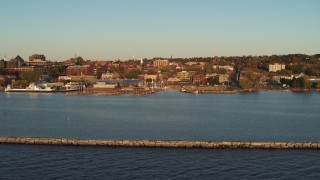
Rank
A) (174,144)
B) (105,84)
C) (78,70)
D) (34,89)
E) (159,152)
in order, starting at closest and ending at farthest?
(159,152), (174,144), (34,89), (105,84), (78,70)

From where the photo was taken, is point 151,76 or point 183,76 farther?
point 183,76

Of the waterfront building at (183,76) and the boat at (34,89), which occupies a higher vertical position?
the waterfront building at (183,76)

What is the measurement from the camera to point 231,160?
7.81 m

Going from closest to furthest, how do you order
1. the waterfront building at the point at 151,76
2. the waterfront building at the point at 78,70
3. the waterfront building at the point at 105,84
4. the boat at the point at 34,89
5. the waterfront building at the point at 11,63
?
the boat at the point at 34,89, the waterfront building at the point at 105,84, the waterfront building at the point at 151,76, the waterfront building at the point at 78,70, the waterfront building at the point at 11,63

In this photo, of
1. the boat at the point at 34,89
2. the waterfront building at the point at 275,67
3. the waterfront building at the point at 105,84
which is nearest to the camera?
the boat at the point at 34,89

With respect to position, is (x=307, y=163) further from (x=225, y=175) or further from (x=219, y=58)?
(x=219, y=58)

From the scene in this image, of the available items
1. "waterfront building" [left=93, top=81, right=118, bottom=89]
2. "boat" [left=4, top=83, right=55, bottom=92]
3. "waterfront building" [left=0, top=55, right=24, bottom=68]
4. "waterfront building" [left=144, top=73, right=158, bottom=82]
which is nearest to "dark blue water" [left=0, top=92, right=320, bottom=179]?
"boat" [left=4, top=83, right=55, bottom=92]

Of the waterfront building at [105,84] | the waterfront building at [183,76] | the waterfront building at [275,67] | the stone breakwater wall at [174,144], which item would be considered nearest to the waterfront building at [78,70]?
the waterfront building at [183,76]

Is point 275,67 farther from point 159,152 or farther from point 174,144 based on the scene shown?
point 159,152

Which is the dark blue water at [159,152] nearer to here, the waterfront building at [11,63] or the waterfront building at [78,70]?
the waterfront building at [78,70]

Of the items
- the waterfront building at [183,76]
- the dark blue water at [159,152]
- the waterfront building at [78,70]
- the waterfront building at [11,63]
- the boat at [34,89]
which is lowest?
the dark blue water at [159,152]

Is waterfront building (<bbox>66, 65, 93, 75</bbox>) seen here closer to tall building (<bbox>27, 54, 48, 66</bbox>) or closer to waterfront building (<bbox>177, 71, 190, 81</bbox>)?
waterfront building (<bbox>177, 71, 190, 81</bbox>)

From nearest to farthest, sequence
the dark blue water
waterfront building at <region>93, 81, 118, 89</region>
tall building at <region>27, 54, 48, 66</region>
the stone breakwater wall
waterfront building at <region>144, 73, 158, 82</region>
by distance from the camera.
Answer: the dark blue water, the stone breakwater wall, waterfront building at <region>93, 81, 118, 89</region>, waterfront building at <region>144, 73, 158, 82</region>, tall building at <region>27, 54, 48, 66</region>

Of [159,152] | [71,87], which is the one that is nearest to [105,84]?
[71,87]
